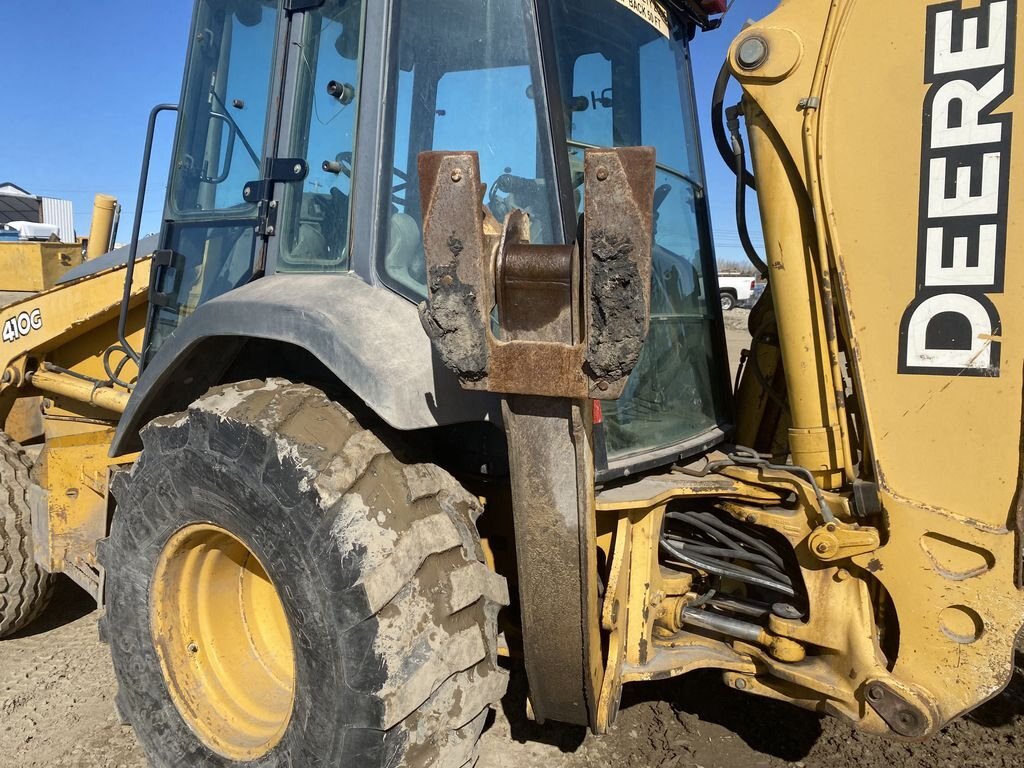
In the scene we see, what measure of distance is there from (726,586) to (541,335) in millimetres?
1334

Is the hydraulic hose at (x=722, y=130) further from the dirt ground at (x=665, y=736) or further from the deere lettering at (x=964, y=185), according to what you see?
the dirt ground at (x=665, y=736)

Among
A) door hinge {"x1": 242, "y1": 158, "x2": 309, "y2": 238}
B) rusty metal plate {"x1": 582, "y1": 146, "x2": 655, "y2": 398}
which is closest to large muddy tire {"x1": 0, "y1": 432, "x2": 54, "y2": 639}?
door hinge {"x1": 242, "y1": 158, "x2": 309, "y2": 238}

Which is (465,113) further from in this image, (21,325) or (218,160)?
(21,325)

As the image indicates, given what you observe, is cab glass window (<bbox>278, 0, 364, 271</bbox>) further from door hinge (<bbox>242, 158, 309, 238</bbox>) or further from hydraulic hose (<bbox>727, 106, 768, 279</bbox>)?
hydraulic hose (<bbox>727, 106, 768, 279</bbox>)

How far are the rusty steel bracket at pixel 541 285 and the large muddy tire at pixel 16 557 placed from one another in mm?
2794

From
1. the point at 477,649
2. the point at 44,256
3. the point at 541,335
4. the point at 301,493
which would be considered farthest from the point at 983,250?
the point at 44,256

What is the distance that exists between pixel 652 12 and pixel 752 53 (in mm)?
706

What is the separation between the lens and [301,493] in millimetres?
1727

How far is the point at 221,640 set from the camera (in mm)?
2273

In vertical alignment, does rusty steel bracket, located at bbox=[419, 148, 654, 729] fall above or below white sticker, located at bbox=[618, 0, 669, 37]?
below

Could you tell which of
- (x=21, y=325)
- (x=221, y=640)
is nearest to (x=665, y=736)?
(x=221, y=640)

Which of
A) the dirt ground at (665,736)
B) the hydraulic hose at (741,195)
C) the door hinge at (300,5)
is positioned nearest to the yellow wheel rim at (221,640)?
the dirt ground at (665,736)

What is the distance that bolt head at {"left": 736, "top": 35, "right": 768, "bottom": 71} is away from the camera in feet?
6.48

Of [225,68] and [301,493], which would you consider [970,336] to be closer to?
[301,493]
